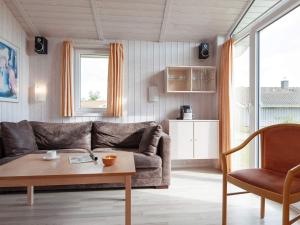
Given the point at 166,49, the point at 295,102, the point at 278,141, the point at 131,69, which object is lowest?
the point at 278,141

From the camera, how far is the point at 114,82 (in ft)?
11.9

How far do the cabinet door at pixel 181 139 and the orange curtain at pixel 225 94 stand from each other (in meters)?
0.50

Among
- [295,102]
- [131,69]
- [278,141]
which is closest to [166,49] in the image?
[131,69]

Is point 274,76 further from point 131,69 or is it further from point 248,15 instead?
point 131,69

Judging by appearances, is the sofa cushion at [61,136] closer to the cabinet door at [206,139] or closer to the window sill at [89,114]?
the window sill at [89,114]

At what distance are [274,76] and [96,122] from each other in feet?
8.25

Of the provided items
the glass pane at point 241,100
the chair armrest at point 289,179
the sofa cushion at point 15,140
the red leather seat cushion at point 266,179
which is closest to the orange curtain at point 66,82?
the sofa cushion at point 15,140

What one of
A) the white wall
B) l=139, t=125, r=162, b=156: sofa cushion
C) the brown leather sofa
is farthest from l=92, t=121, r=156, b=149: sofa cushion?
the white wall

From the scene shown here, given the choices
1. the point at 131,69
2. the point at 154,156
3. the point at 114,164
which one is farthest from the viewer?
Result: the point at 131,69

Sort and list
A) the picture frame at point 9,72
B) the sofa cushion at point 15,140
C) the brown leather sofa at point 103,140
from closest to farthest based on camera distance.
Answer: the sofa cushion at point 15,140 < the brown leather sofa at point 103,140 < the picture frame at point 9,72

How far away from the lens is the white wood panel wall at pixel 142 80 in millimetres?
3643

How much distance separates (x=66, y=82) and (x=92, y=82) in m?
0.43

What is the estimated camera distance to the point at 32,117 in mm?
3625

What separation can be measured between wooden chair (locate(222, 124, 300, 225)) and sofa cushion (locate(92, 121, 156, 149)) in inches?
65.7
